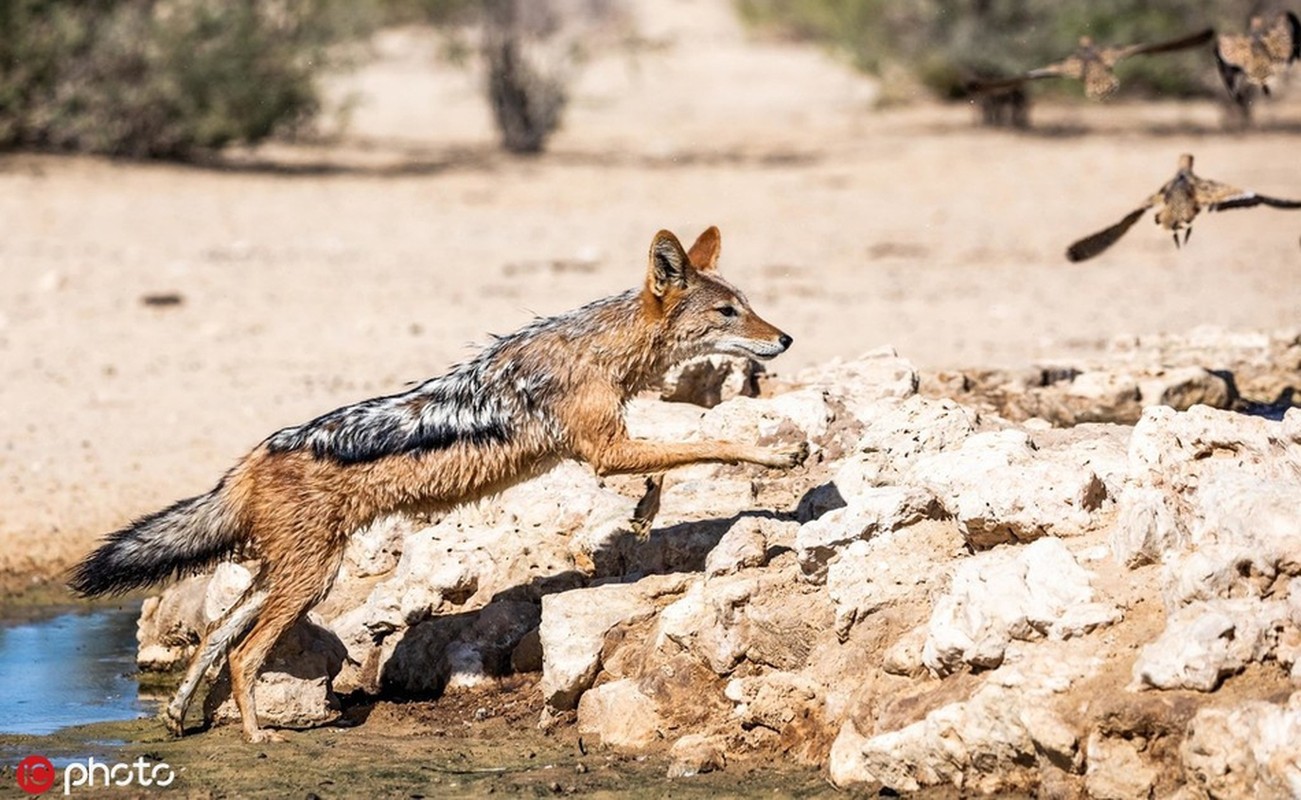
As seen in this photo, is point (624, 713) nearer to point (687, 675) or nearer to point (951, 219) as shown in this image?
point (687, 675)

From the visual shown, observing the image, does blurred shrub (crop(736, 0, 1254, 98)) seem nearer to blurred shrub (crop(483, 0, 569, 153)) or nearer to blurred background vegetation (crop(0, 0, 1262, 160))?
blurred background vegetation (crop(0, 0, 1262, 160))

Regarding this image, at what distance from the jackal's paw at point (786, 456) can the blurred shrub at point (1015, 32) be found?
55.3ft

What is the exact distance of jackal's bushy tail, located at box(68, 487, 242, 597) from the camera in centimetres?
659

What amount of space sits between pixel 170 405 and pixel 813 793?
648 cm

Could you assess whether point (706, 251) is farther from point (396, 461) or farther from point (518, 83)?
point (518, 83)

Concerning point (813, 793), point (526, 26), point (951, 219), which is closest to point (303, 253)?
point (951, 219)

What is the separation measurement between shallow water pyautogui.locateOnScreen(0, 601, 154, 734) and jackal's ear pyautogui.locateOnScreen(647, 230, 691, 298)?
2.38 meters

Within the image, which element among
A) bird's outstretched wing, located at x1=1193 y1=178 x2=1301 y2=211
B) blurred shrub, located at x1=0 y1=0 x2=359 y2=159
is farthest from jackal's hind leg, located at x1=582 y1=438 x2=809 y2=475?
blurred shrub, located at x1=0 y1=0 x2=359 y2=159

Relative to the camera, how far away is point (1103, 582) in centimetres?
562

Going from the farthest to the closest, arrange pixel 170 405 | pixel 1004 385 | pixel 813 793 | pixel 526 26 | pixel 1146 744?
pixel 526 26
pixel 170 405
pixel 1004 385
pixel 813 793
pixel 1146 744

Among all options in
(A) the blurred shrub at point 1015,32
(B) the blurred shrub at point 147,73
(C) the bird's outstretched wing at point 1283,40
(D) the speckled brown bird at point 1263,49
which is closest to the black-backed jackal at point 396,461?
(D) the speckled brown bird at point 1263,49

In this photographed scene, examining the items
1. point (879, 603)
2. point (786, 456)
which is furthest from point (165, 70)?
point (879, 603)

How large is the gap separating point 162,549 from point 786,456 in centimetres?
216

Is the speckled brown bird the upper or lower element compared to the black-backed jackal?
upper
